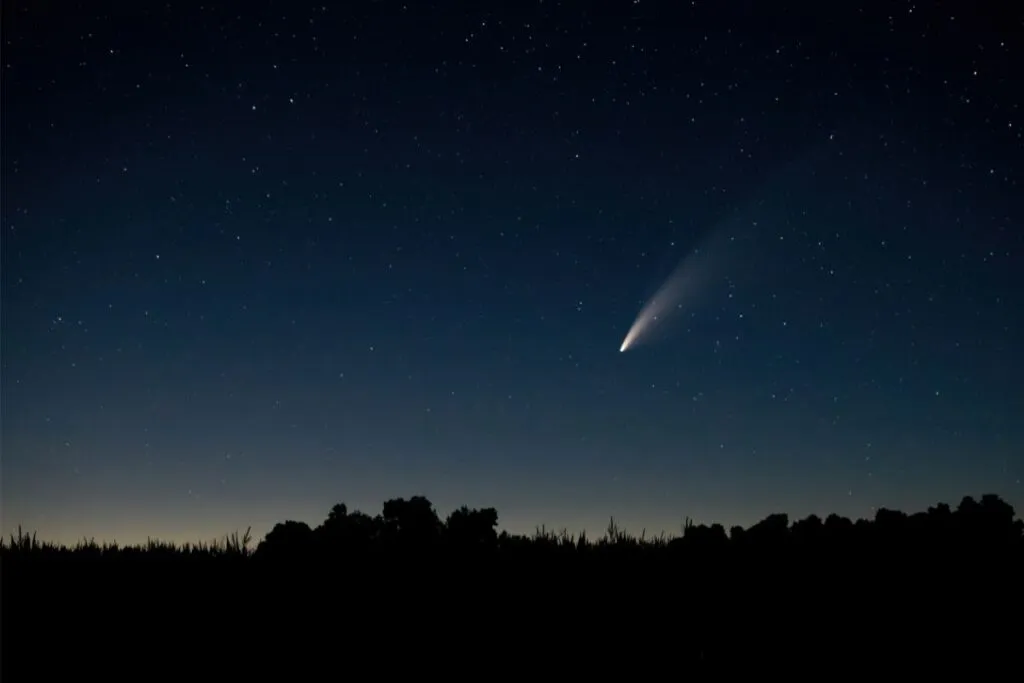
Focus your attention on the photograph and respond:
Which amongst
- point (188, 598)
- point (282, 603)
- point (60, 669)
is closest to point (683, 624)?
point (282, 603)

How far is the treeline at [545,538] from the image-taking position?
22.0 ft

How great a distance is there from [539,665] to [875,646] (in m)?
2.60

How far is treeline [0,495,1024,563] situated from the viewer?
6.71m

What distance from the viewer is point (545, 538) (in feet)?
25.1

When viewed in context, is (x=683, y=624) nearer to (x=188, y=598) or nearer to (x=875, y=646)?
(x=875, y=646)

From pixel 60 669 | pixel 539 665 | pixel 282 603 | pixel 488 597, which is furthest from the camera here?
pixel 488 597

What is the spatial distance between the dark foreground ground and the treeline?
20 mm

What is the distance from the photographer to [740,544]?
280 inches

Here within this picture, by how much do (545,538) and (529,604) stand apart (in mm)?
1376

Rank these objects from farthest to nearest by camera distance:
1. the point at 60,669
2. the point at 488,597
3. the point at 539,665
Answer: the point at 488,597, the point at 539,665, the point at 60,669

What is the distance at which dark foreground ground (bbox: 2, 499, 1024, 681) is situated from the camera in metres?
5.45

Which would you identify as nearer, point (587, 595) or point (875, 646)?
point (875, 646)

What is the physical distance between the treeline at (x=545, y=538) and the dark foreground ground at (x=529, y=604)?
2cm

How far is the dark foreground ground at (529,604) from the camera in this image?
545 centimetres
